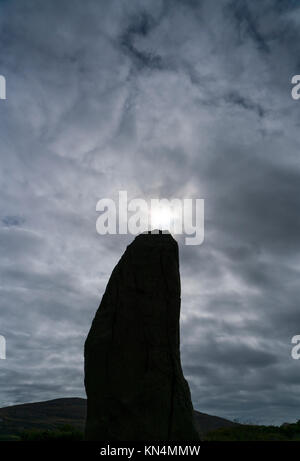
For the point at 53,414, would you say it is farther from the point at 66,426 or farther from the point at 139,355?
the point at 139,355

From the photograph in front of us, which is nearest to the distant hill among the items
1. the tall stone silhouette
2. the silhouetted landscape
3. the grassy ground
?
the silhouetted landscape

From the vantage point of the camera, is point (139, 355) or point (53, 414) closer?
point (139, 355)

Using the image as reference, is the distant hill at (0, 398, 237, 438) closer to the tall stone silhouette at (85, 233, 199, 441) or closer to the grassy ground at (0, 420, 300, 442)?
the grassy ground at (0, 420, 300, 442)

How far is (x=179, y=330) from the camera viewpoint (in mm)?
16844

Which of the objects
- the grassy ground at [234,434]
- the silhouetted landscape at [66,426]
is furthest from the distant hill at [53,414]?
the grassy ground at [234,434]

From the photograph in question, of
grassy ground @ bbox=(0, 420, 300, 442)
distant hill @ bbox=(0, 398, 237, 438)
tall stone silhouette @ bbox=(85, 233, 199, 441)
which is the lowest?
distant hill @ bbox=(0, 398, 237, 438)

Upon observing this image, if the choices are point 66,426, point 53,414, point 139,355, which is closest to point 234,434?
point 66,426

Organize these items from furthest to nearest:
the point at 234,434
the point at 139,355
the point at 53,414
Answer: the point at 53,414, the point at 234,434, the point at 139,355

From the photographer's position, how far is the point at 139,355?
1577 cm

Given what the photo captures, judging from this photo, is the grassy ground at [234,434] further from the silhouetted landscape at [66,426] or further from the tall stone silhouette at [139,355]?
the tall stone silhouette at [139,355]

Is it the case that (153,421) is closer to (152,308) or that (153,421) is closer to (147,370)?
(147,370)

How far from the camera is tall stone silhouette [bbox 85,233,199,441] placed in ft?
49.3

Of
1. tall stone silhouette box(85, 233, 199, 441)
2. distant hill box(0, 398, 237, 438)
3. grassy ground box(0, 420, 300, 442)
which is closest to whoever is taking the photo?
tall stone silhouette box(85, 233, 199, 441)
